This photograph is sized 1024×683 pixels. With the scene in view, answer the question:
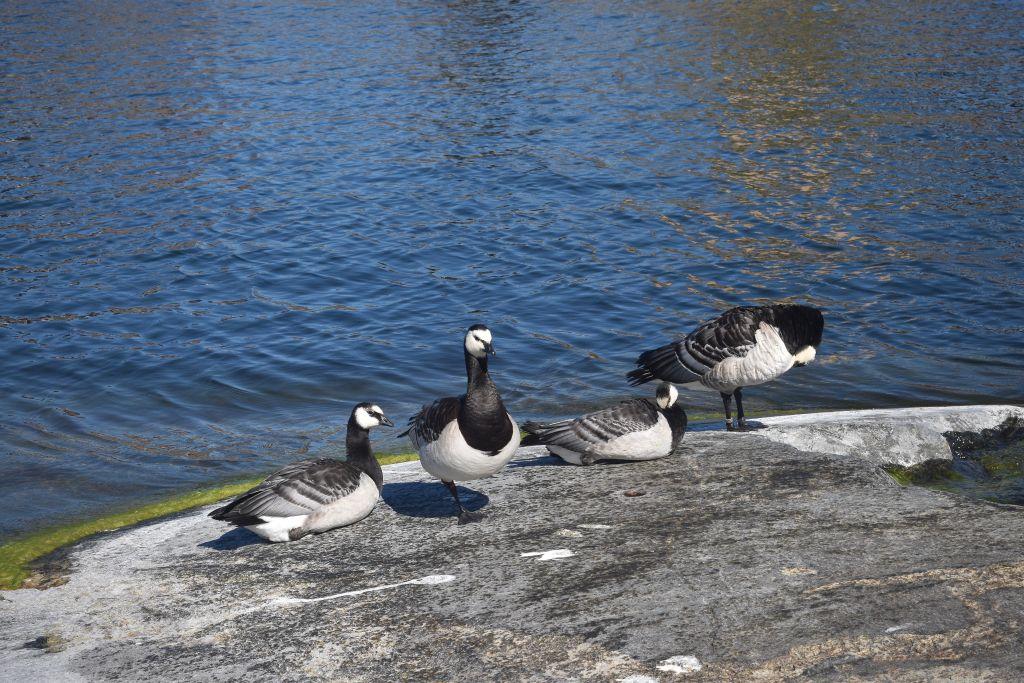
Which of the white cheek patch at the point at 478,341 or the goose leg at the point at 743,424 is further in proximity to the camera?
the goose leg at the point at 743,424

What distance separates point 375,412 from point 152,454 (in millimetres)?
5441

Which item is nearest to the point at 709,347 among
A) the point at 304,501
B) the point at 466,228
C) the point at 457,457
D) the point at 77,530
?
the point at 457,457

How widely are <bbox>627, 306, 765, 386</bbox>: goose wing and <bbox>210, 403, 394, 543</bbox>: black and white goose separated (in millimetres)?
3842

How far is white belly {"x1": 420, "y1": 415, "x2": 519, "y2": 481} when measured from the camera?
904cm

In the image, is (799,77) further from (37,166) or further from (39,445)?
(39,445)

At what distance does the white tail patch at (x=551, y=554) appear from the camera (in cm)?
830

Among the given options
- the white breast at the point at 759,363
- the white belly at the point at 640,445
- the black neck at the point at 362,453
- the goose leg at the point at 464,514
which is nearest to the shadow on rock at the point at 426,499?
the goose leg at the point at 464,514

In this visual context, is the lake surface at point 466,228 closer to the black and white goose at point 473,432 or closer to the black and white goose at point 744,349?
the black and white goose at point 744,349

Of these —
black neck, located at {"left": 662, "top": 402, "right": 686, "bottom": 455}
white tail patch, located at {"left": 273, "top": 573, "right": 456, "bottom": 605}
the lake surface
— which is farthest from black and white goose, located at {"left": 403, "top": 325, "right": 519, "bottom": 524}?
the lake surface

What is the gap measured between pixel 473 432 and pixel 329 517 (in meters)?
1.46

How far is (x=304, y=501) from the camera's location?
9.12 m

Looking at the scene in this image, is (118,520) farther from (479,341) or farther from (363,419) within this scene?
(479,341)

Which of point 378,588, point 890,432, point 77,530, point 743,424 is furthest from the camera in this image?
point 743,424

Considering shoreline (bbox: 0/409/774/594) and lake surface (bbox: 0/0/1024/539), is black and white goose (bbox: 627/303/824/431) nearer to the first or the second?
shoreline (bbox: 0/409/774/594)
